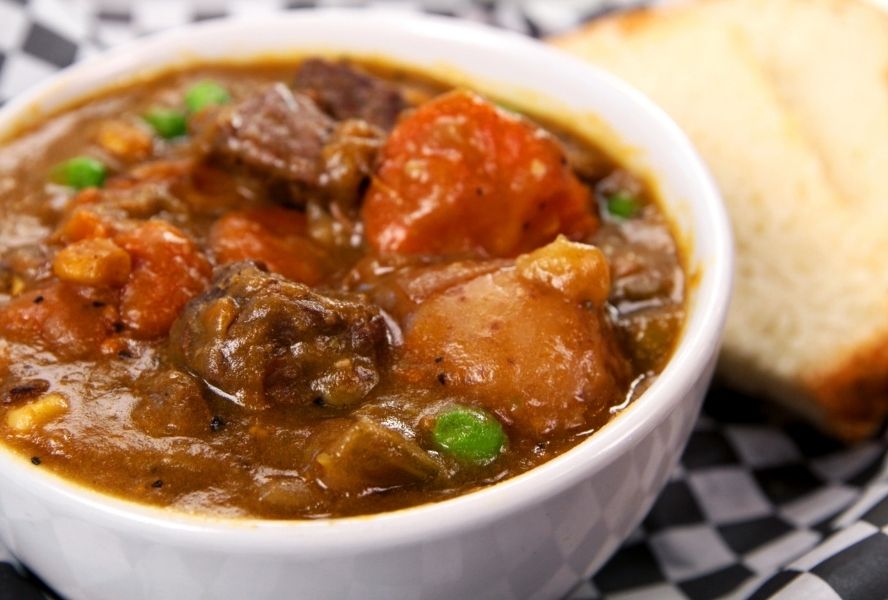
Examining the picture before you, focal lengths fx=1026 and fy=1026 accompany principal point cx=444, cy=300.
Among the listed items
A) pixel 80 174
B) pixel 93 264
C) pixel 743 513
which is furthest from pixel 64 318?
pixel 743 513

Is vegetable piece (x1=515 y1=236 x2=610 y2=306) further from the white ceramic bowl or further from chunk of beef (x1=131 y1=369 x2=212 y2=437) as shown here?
chunk of beef (x1=131 y1=369 x2=212 y2=437)

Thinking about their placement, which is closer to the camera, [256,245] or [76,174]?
[256,245]

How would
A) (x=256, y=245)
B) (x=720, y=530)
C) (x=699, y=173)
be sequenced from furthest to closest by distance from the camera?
(x=720, y=530) < (x=699, y=173) < (x=256, y=245)

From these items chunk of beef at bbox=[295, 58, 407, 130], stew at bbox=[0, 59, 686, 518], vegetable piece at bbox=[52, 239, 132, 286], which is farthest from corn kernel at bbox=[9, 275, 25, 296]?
chunk of beef at bbox=[295, 58, 407, 130]

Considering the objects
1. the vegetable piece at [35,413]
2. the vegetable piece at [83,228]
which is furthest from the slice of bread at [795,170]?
the vegetable piece at [35,413]

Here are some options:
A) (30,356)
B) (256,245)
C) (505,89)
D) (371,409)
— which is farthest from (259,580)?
(505,89)

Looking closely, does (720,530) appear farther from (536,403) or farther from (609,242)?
(536,403)

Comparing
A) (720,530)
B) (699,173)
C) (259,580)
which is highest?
(699,173)
